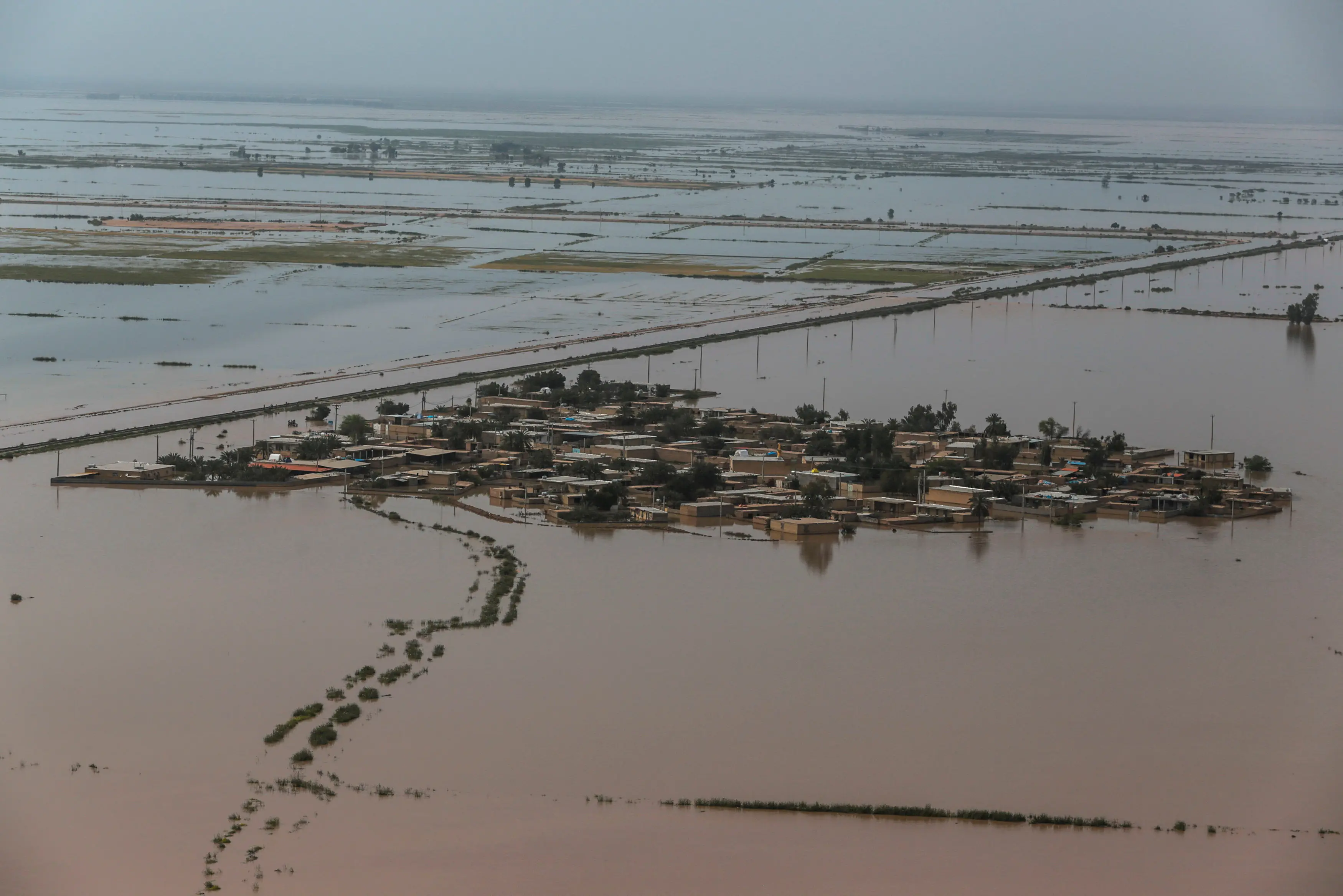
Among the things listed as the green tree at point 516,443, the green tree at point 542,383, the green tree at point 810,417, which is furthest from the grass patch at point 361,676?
the green tree at point 542,383

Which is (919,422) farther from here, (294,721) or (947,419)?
(294,721)

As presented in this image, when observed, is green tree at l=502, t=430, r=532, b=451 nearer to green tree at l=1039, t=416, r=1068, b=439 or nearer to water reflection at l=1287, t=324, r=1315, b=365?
green tree at l=1039, t=416, r=1068, b=439

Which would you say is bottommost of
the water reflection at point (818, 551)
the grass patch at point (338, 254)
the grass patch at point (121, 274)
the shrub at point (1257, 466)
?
the water reflection at point (818, 551)

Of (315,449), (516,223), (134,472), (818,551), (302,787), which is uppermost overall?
(516,223)

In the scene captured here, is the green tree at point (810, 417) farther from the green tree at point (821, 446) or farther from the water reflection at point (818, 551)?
the water reflection at point (818, 551)

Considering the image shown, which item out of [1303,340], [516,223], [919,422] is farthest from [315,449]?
[516,223]

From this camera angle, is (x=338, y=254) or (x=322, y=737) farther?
(x=338, y=254)

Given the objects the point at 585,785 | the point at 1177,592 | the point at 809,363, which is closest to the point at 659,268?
the point at 809,363
